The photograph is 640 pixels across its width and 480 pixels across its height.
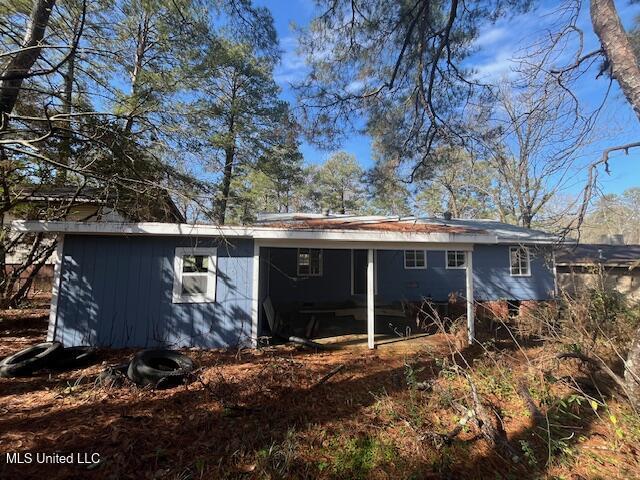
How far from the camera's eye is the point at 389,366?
5633 millimetres

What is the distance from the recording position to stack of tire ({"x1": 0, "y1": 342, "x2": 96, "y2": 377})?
4719 millimetres

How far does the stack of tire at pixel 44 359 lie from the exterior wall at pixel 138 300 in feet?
2.43

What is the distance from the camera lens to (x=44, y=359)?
4926mm

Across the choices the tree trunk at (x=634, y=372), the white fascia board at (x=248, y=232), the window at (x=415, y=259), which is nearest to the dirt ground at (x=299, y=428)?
the tree trunk at (x=634, y=372)

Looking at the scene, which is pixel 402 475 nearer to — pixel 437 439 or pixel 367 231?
pixel 437 439

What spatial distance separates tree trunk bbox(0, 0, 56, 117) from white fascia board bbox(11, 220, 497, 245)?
2.09 meters

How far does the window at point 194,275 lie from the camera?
248 inches

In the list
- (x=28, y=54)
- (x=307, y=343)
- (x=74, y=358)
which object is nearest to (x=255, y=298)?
(x=307, y=343)

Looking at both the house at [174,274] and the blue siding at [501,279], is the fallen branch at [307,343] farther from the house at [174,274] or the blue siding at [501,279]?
the blue siding at [501,279]

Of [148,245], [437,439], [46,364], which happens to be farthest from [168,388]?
[437,439]

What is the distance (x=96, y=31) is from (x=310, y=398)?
7.90m

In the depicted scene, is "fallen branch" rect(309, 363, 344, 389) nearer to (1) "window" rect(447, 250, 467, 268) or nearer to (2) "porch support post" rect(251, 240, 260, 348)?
(2) "porch support post" rect(251, 240, 260, 348)

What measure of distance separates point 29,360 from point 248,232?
412cm

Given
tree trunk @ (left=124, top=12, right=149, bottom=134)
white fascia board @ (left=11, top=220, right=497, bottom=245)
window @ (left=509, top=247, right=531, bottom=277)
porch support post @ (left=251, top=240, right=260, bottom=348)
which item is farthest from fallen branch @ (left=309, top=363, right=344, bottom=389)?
window @ (left=509, top=247, right=531, bottom=277)
